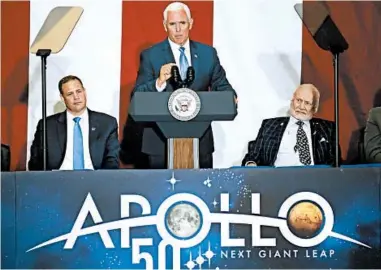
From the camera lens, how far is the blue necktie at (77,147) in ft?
14.4

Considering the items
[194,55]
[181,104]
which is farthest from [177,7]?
[181,104]

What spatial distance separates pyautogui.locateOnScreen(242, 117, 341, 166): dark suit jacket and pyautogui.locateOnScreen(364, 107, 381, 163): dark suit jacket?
223 millimetres

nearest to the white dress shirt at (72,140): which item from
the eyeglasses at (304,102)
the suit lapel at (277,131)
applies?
the suit lapel at (277,131)

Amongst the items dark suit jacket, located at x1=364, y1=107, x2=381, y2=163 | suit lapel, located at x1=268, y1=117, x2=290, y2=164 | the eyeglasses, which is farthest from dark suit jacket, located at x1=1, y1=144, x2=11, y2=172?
dark suit jacket, located at x1=364, y1=107, x2=381, y2=163

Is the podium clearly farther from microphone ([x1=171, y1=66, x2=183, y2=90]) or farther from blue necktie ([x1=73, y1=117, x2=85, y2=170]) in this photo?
blue necktie ([x1=73, y1=117, x2=85, y2=170])

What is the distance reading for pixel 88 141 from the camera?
443cm

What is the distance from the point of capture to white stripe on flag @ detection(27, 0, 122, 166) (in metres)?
4.78

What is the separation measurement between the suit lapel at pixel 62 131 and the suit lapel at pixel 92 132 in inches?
5.4

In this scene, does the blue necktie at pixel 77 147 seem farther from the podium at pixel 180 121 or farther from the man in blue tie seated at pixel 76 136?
the podium at pixel 180 121

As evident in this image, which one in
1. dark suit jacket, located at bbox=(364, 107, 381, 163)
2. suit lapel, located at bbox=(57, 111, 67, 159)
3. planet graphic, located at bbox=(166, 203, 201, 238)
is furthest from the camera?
suit lapel, located at bbox=(57, 111, 67, 159)

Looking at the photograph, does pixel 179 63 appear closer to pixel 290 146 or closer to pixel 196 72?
pixel 196 72

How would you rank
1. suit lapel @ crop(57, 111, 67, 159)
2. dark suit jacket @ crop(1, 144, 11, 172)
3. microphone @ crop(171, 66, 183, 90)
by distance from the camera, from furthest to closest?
suit lapel @ crop(57, 111, 67, 159)
dark suit jacket @ crop(1, 144, 11, 172)
microphone @ crop(171, 66, 183, 90)

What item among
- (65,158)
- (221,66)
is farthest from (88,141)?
(221,66)

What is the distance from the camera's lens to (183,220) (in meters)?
3.47
